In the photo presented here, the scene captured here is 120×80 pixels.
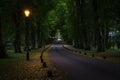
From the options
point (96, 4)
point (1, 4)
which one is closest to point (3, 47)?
point (1, 4)

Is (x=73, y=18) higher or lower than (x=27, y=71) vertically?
higher

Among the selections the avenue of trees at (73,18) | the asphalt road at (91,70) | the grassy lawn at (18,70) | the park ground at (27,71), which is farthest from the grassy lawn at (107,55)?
the grassy lawn at (18,70)

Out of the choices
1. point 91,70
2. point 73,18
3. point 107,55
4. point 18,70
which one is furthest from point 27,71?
point 73,18

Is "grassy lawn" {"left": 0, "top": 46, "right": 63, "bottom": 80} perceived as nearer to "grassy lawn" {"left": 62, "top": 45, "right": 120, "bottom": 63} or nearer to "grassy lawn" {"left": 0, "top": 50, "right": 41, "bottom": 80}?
"grassy lawn" {"left": 0, "top": 50, "right": 41, "bottom": 80}

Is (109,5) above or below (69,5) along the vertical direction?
below

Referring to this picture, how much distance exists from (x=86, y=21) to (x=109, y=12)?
25.9 metres

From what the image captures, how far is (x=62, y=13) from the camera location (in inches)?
4747

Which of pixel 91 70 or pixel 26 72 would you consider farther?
pixel 91 70

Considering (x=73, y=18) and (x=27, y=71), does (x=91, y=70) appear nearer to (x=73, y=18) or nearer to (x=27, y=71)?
(x=27, y=71)

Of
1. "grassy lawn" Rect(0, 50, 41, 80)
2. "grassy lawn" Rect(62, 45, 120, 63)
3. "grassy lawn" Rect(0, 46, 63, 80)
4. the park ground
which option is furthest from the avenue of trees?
"grassy lawn" Rect(0, 46, 63, 80)

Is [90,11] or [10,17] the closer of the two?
[10,17]

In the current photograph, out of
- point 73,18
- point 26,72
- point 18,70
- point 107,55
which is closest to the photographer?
point 26,72

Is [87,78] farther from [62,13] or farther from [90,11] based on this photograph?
[62,13]

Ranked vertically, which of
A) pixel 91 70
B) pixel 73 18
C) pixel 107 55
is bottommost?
pixel 91 70
